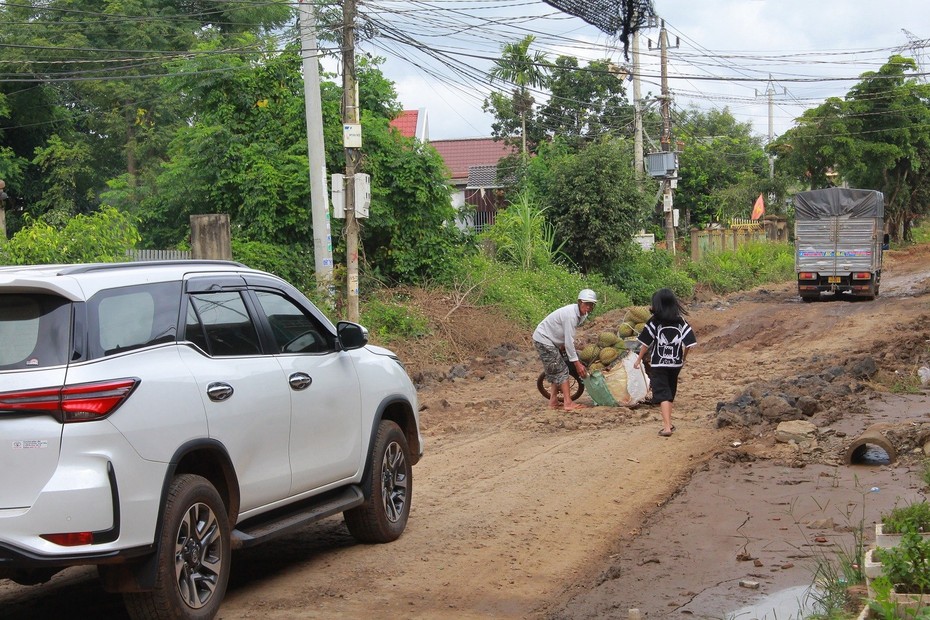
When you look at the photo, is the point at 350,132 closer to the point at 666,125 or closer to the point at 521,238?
the point at 521,238

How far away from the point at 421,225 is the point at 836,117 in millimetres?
36598

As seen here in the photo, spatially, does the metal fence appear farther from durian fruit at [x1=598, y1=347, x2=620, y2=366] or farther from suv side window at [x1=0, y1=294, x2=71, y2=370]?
suv side window at [x1=0, y1=294, x2=71, y2=370]

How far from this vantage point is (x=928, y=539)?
5.35 metres

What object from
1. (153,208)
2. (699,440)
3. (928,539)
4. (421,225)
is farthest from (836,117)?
(928,539)

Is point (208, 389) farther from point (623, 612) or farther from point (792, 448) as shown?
point (792, 448)

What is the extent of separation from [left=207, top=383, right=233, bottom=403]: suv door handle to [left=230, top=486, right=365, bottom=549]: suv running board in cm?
80

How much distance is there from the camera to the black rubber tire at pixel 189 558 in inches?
197

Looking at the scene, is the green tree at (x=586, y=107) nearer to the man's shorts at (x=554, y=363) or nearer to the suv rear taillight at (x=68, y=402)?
the man's shorts at (x=554, y=363)

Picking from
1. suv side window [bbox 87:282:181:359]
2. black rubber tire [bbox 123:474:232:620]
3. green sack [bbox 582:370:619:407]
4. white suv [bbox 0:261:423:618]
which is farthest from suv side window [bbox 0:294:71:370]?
green sack [bbox 582:370:619:407]

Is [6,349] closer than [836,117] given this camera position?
Yes

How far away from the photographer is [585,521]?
8117mm

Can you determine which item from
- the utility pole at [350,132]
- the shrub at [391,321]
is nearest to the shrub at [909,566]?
the utility pole at [350,132]

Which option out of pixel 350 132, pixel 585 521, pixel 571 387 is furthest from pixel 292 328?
pixel 350 132

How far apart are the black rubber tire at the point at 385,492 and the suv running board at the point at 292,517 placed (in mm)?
163
